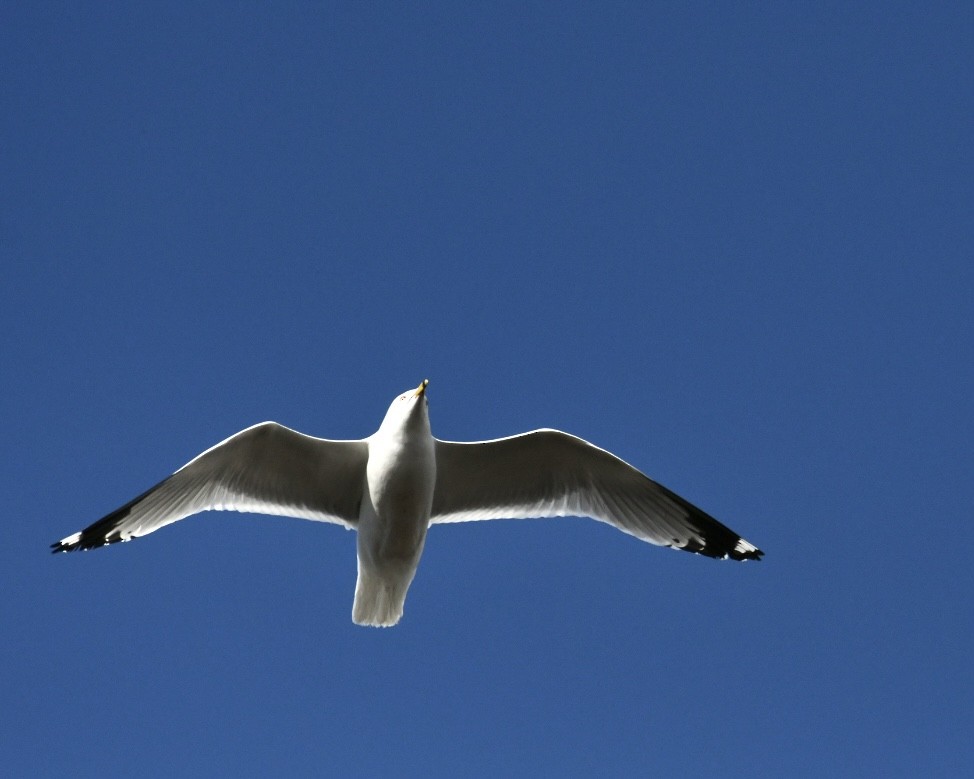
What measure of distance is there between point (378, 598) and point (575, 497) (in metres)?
1.56

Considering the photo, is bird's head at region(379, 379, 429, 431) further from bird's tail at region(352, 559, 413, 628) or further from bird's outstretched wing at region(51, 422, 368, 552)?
bird's tail at region(352, 559, 413, 628)

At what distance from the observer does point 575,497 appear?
877 centimetres

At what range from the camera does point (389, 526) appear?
26.2 ft

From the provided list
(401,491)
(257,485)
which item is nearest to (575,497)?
(401,491)

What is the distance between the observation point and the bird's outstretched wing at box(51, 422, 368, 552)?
8.23m

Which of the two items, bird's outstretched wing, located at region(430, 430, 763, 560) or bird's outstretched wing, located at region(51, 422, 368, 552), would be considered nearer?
bird's outstretched wing, located at region(51, 422, 368, 552)

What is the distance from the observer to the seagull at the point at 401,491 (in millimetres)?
7984

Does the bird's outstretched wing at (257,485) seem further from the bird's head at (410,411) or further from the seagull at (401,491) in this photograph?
the bird's head at (410,411)

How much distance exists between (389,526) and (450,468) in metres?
0.75

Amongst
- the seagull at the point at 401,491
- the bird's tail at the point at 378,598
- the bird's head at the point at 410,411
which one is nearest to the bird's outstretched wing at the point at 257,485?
the seagull at the point at 401,491

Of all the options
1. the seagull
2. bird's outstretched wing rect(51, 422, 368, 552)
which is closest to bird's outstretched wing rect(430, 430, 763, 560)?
the seagull

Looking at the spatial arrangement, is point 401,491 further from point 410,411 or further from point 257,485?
point 257,485

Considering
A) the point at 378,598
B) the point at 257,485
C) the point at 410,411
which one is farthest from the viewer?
the point at 257,485

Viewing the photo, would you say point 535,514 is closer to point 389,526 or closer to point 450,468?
point 450,468
